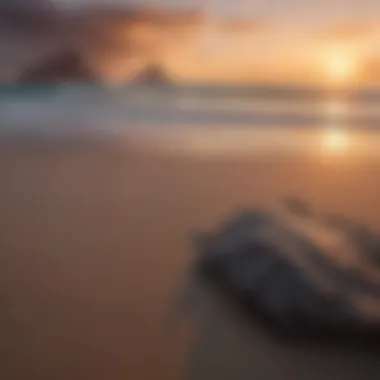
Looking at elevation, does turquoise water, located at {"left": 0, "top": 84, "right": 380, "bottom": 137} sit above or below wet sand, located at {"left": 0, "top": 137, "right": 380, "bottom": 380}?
above

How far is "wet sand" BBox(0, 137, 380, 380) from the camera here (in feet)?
2.50

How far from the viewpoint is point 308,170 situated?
0.87 m

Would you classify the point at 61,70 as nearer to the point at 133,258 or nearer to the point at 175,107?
the point at 175,107

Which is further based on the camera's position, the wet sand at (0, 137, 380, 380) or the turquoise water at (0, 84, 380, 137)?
the turquoise water at (0, 84, 380, 137)

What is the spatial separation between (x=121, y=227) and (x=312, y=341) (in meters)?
0.28

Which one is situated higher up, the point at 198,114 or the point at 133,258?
the point at 198,114

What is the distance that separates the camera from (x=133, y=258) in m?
0.83

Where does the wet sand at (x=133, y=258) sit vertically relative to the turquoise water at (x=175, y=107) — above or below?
below

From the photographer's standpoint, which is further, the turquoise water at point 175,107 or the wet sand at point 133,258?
the turquoise water at point 175,107

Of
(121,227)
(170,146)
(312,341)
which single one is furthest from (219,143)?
(312,341)

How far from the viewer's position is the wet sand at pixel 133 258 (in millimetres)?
763

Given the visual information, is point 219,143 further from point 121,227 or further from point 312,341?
point 312,341

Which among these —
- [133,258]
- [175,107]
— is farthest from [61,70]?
[133,258]

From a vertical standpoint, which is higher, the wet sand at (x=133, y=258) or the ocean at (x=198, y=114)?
the ocean at (x=198, y=114)
